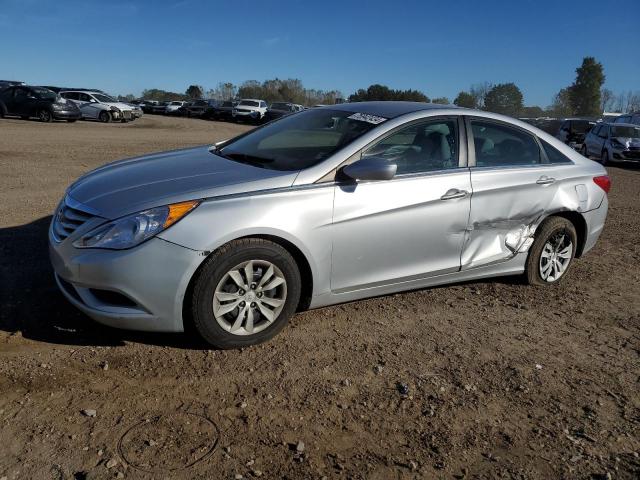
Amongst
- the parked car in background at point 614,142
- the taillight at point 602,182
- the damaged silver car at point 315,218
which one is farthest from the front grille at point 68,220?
the parked car in background at point 614,142

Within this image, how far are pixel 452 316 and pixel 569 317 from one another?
1.02 metres

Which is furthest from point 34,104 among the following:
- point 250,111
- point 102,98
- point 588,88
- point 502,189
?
point 588,88

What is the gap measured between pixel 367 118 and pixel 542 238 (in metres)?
1.97

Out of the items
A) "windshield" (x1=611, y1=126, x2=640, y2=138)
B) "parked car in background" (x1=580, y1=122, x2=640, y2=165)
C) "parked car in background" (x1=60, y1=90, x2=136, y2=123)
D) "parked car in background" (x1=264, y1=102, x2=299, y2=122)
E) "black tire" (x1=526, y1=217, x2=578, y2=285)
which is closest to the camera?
"black tire" (x1=526, y1=217, x2=578, y2=285)

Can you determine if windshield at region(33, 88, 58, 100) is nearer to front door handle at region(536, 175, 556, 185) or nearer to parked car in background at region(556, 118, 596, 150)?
parked car in background at region(556, 118, 596, 150)

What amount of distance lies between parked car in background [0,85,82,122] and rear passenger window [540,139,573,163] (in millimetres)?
27034

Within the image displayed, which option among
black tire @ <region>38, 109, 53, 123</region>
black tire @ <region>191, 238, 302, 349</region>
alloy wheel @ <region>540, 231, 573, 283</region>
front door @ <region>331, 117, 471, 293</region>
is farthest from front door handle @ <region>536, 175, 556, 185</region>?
black tire @ <region>38, 109, 53, 123</region>

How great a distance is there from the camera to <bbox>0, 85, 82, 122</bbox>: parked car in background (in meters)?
27.5

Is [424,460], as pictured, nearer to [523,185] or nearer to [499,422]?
[499,422]

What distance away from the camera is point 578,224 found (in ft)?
18.1

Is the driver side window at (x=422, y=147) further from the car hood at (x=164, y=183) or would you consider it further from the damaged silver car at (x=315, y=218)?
the car hood at (x=164, y=183)

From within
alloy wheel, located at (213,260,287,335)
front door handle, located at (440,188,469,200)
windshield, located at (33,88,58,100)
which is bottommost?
alloy wheel, located at (213,260,287,335)

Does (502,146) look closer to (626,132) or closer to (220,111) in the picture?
(626,132)

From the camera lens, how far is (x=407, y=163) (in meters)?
4.44
